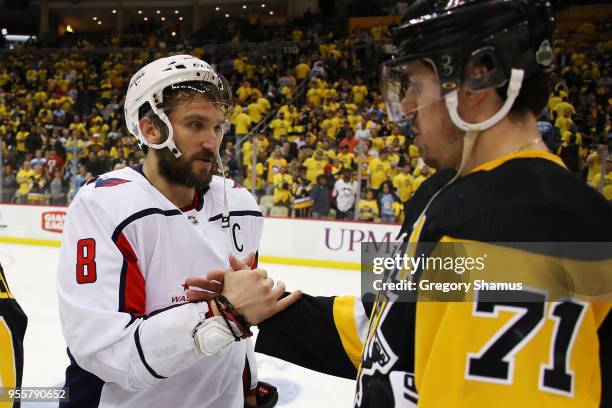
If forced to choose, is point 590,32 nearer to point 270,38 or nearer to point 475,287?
point 270,38

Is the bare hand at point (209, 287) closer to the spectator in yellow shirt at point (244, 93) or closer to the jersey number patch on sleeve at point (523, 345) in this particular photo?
the jersey number patch on sleeve at point (523, 345)

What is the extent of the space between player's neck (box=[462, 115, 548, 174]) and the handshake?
0.59 m

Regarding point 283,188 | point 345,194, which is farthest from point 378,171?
point 283,188

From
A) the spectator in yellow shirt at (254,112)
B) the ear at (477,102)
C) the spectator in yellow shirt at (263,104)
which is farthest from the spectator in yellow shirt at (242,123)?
the ear at (477,102)

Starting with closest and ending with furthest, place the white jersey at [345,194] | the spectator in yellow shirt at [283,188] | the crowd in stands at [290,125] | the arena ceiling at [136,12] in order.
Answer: the crowd in stands at [290,125] → the white jersey at [345,194] → the spectator in yellow shirt at [283,188] → the arena ceiling at [136,12]

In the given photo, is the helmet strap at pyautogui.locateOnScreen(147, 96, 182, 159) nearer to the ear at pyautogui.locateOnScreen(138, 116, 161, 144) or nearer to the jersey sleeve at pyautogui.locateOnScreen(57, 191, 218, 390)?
the ear at pyautogui.locateOnScreen(138, 116, 161, 144)

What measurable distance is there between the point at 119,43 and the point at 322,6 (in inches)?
307

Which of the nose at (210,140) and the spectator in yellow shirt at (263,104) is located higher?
the spectator in yellow shirt at (263,104)

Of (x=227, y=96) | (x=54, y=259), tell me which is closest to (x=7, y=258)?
(x=54, y=259)

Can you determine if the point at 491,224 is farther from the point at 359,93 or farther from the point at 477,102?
the point at 359,93

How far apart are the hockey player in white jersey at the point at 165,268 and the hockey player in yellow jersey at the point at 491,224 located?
0.40 metres

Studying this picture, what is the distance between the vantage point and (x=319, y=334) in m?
1.35

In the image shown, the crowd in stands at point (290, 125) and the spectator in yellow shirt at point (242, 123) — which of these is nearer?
the crowd in stands at point (290, 125)

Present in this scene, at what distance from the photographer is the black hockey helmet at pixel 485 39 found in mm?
904
